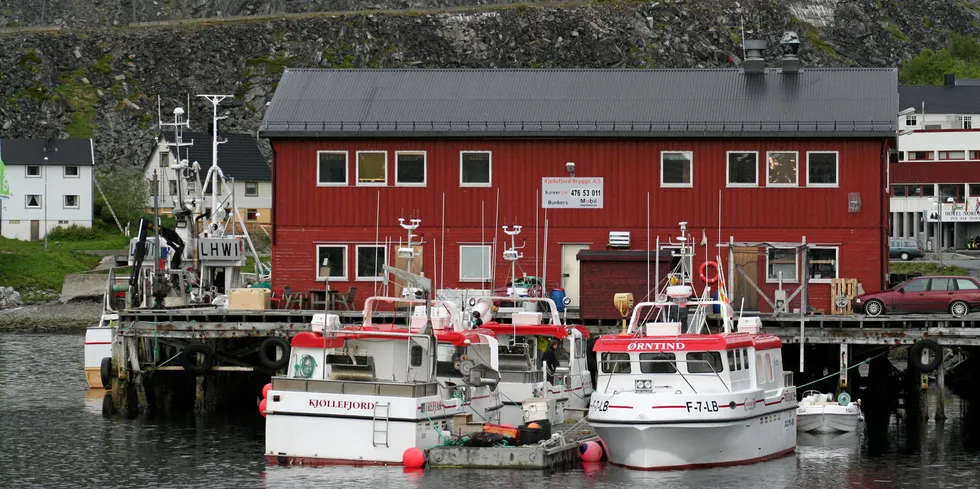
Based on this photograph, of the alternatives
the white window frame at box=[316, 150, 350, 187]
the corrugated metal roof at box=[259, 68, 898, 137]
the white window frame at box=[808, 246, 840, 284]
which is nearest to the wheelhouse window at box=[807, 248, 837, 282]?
the white window frame at box=[808, 246, 840, 284]

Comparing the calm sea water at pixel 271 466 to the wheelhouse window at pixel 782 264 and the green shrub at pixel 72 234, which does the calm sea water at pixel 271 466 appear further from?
the green shrub at pixel 72 234

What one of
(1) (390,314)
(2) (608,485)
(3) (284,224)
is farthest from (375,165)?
(2) (608,485)

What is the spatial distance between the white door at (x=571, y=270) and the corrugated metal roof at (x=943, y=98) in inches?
2811

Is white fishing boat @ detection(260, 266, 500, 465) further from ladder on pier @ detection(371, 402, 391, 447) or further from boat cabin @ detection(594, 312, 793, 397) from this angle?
boat cabin @ detection(594, 312, 793, 397)

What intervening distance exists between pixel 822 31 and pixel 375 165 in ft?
328

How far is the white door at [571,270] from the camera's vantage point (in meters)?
47.9

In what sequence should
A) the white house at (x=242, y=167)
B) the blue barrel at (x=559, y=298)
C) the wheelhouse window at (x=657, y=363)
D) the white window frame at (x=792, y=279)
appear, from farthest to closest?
the white house at (x=242, y=167), the white window frame at (x=792, y=279), the blue barrel at (x=559, y=298), the wheelhouse window at (x=657, y=363)

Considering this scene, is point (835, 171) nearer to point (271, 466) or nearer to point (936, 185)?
point (271, 466)

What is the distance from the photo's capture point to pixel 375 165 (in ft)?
160

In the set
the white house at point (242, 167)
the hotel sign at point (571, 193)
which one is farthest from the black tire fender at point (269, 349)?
the white house at point (242, 167)

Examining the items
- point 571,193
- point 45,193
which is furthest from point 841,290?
point 45,193

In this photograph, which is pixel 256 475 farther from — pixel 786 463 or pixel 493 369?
pixel 786 463

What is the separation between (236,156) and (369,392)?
264 ft

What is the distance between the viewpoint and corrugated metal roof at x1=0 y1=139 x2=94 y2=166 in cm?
10512
